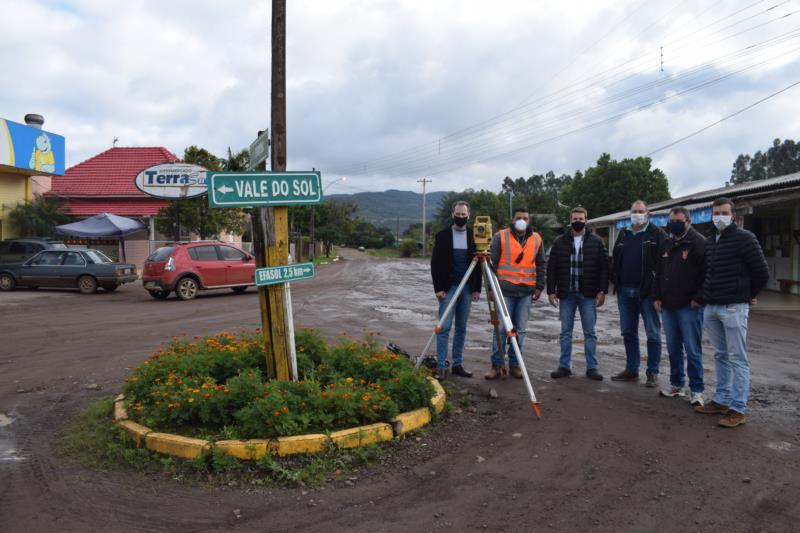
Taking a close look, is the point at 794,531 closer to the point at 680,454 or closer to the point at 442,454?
the point at 680,454

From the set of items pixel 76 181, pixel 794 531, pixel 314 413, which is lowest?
pixel 794 531

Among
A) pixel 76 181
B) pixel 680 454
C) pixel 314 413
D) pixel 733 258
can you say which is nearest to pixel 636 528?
pixel 680 454

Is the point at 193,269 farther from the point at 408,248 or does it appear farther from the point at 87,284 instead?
the point at 408,248

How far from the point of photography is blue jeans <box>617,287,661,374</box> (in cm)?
674

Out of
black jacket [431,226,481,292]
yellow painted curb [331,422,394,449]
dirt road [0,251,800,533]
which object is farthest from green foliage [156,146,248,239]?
yellow painted curb [331,422,394,449]

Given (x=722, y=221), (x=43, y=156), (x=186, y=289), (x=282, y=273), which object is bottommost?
(x=186, y=289)

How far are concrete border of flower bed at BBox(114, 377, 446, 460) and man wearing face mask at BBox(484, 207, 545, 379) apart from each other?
7.99 ft

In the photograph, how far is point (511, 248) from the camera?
7.15 meters

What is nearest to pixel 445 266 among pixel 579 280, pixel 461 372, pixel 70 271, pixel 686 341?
pixel 461 372

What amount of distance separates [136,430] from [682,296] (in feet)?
17.3

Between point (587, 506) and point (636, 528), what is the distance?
0.35 meters

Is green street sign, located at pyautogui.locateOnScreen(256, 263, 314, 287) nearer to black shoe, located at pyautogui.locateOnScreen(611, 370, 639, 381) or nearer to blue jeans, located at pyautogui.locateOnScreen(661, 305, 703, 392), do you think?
blue jeans, located at pyautogui.locateOnScreen(661, 305, 703, 392)

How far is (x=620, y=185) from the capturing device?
177 feet

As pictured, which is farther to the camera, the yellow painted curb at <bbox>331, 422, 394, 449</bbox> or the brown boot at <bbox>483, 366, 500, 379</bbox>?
the brown boot at <bbox>483, 366, 500, 379</bbox>
